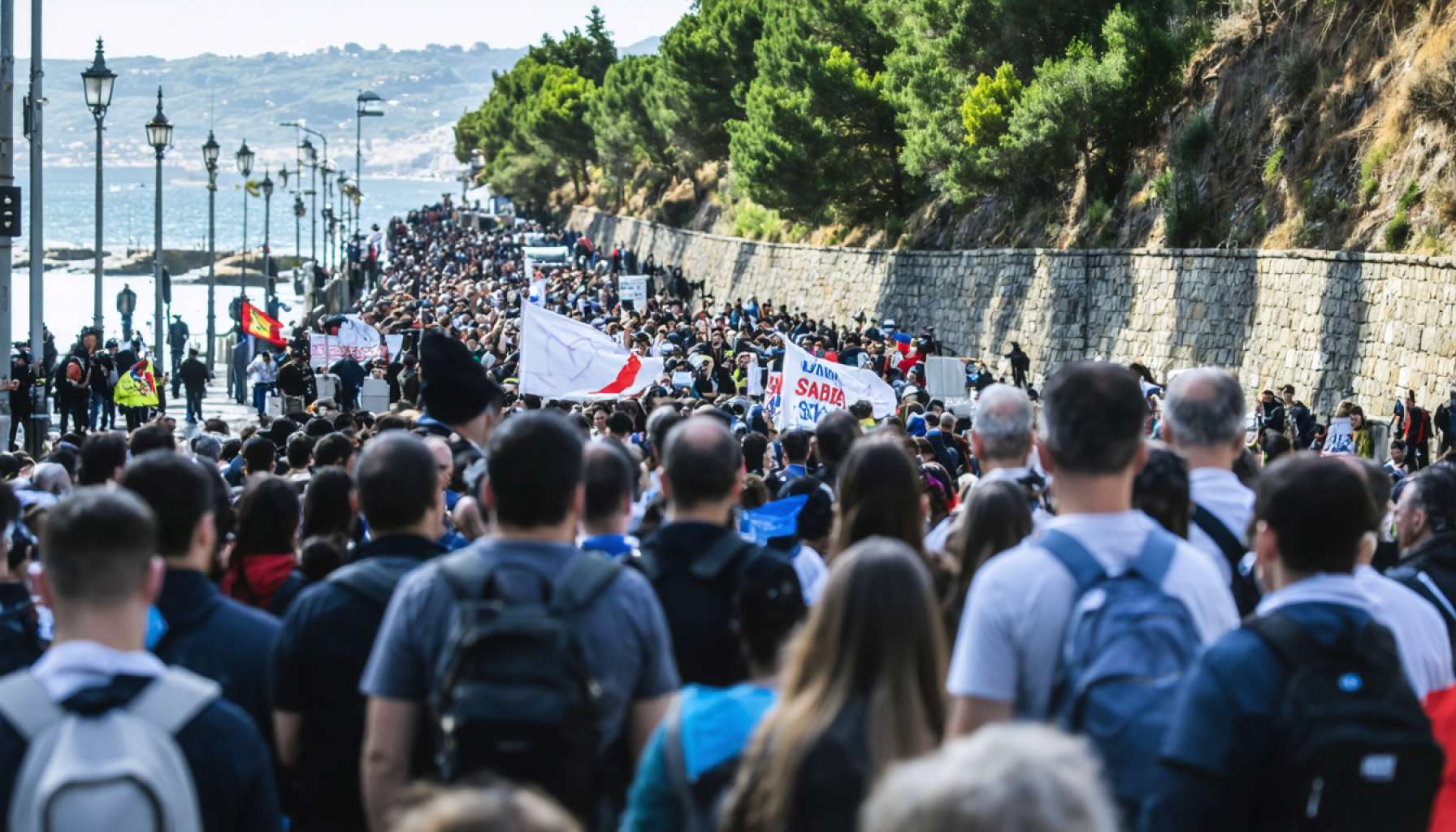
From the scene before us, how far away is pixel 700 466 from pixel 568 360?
9.57 meters

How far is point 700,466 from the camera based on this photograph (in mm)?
4848

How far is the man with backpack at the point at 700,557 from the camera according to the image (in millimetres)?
4633

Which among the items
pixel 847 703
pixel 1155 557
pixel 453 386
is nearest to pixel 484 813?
pixel 847 703

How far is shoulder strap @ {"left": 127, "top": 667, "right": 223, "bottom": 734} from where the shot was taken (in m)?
3.66

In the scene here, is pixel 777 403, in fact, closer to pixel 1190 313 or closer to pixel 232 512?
pixel 232 512

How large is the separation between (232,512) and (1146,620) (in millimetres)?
4760

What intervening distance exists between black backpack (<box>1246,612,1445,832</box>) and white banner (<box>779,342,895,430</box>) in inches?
434

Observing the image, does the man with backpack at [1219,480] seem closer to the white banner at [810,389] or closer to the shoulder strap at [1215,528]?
the shoulder strap at [1215,528]

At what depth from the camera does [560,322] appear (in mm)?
14203

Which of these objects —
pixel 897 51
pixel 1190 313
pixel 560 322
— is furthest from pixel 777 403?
pixel 897 51

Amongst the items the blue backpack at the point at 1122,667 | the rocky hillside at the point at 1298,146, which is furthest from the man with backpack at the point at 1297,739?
the rocky hillside at the point at 1298,146

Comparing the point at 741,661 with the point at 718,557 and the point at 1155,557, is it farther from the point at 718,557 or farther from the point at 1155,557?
the point at 1155,557

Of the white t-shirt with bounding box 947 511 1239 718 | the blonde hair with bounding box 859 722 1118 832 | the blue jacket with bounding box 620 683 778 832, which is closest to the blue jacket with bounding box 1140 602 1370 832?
the white t-shirt with bounding box 947 511 1239 718

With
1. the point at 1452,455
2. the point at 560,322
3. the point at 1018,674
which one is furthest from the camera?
the point at 560,322
